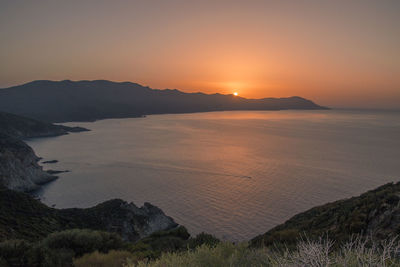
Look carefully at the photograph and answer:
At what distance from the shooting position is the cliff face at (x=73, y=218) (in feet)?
72.9

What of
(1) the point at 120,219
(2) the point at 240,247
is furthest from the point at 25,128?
(2) the point at 240,247

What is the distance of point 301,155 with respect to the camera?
77.5 m

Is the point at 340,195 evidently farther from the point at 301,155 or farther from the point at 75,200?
the point at 75,200

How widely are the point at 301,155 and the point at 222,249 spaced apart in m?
76.6

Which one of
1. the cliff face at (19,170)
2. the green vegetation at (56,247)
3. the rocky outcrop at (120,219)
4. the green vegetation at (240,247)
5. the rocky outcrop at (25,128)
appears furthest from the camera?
the rocky outcrop at (25,128)

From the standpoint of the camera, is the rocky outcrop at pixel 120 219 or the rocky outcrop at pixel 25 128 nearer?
the rocky outcrop at pixel 120 219

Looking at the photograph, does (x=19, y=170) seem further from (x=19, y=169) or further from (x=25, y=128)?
(x=25, y=128)

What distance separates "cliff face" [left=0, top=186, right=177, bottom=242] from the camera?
72.9 ft

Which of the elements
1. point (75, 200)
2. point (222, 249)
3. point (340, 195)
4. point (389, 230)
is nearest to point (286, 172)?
point (340, 195)

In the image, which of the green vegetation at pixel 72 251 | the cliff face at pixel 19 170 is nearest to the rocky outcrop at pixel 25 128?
the cliff face at pixel 19 170

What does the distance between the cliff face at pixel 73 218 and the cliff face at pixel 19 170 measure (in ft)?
64.6

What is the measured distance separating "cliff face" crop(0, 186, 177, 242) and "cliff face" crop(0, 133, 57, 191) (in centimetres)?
1968

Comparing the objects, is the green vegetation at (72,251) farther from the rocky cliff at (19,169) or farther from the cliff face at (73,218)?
the rocky cliff at (19,169)

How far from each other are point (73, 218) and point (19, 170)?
98.5ft
